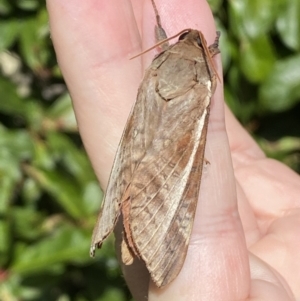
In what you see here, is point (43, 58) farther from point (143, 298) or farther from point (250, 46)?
point (143, 298)

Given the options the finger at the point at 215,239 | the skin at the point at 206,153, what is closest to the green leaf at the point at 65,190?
the skin at the point at 206,153

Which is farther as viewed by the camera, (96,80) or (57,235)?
(57,235)

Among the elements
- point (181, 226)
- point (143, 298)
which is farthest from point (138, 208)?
point (143, 298)

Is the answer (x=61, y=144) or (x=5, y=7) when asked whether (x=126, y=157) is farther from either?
(x=5, y=7)

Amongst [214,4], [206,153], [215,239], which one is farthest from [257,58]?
[215,239]

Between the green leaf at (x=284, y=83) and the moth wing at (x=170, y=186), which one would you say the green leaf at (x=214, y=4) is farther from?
the moth wing at (x=170, y=186)

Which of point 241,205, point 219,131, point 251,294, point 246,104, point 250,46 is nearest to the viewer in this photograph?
point 251,294
